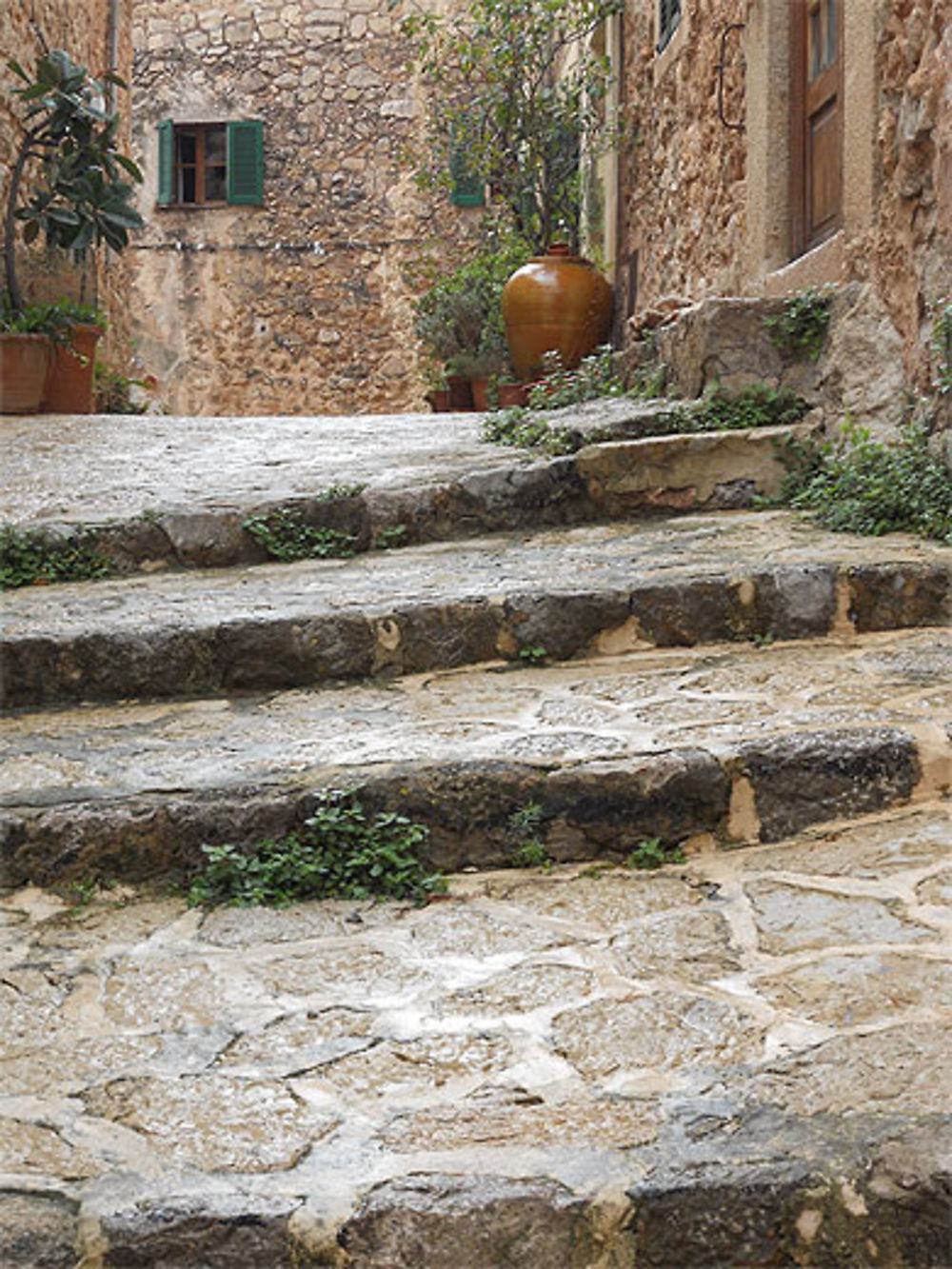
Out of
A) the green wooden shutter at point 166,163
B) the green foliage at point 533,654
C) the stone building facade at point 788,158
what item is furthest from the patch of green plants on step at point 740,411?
the green wooden shutter at point 166,163

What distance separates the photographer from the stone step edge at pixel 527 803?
2656 mm

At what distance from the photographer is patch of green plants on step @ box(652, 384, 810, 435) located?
5.21 metres

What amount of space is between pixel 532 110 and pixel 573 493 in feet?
19.0

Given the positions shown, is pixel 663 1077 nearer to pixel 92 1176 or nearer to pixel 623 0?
pixel 92 1176

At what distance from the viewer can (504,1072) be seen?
187 cm

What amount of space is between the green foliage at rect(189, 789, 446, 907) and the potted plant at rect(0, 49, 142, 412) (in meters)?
5.74

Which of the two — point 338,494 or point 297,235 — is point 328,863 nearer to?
point 338,494

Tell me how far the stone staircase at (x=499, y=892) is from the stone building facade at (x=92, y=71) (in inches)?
173

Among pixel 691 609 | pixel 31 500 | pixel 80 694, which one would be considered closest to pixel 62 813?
pixel 80 694

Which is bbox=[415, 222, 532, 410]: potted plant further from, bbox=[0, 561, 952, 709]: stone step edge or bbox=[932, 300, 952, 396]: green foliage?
bbox=[0, 561, 952, 709]: stone step edge

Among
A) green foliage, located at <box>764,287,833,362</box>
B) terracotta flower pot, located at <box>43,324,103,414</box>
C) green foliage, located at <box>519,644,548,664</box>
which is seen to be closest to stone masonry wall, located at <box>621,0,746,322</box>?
green foliage, located at <box>764,287,833,362</box>

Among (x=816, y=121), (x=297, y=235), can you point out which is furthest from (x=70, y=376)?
(x=297, y=235)

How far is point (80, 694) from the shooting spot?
3555 mm

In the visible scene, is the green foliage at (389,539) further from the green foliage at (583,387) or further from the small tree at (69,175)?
the small tree at (69,175)
